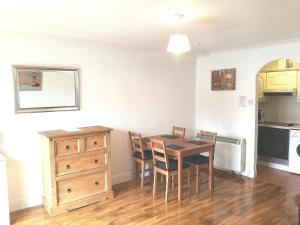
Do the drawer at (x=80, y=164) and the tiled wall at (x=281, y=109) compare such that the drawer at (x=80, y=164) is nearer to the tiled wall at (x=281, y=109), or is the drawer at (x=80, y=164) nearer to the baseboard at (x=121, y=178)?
the baseboard at (x=121, y=178)

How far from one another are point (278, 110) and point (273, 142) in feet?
3.03

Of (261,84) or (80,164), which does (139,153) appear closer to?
(80,164)

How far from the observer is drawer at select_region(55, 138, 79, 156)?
10.2 ft

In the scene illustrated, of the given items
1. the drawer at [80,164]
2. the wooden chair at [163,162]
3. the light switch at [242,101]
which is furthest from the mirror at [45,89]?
the light switch at [242,101]

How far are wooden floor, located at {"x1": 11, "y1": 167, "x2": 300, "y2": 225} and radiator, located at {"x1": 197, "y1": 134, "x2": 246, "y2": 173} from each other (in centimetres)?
54

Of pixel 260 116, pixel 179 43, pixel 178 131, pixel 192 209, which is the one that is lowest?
pixel 192 209

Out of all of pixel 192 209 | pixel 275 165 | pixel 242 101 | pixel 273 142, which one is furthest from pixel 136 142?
pixel 275 165

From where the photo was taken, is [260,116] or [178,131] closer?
[178,131]

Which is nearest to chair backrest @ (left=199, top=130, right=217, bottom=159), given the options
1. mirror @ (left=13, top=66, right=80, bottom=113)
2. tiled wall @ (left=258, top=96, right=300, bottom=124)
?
mirror @ (left=13, top=66, right=80, bottom=113)

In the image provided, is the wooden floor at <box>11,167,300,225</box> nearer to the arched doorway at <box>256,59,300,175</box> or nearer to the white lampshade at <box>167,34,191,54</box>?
the arched doorway at <box>256,59,300,175</box>

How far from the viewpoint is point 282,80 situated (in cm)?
506

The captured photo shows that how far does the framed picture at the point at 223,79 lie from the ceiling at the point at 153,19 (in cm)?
95

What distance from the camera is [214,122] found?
16.7 feet

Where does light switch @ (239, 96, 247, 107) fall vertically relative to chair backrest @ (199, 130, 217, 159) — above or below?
above
